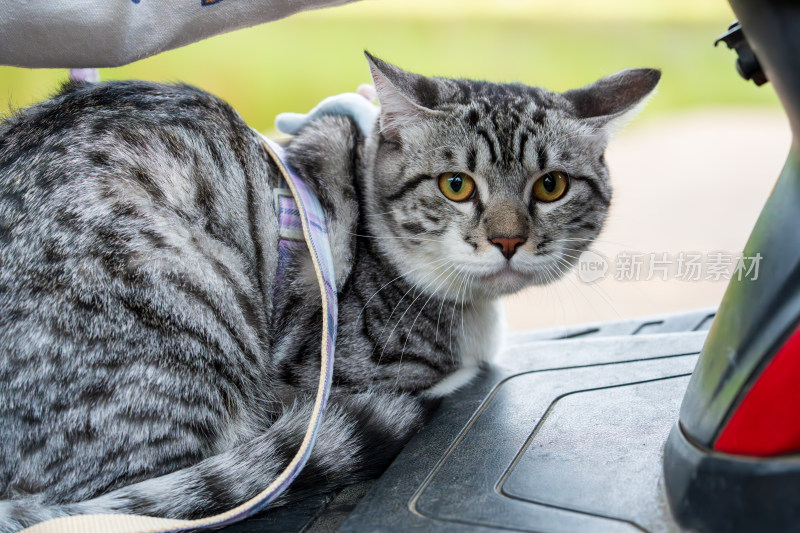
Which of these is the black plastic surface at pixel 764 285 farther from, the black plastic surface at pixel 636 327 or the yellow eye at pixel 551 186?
the black plastic surface at pixel 636 327

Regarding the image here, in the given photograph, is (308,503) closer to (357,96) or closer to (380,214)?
(380,214)

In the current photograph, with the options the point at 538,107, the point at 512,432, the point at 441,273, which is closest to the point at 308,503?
the point at 512,432

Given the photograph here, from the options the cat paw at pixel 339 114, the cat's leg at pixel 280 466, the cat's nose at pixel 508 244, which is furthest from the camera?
the cat paw at pixel 339 114

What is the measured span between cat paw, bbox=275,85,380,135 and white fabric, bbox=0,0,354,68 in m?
0.33

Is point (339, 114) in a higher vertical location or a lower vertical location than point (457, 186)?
higher

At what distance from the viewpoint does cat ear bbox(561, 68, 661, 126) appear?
1.51 m

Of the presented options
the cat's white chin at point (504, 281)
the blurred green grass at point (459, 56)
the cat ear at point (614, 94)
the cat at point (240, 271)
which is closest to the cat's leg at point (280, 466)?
the cat at point (240, 271)

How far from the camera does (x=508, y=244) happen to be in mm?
1375

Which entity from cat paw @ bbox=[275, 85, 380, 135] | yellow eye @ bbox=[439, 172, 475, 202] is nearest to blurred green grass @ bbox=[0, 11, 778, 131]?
cat paw @ bbox=[275, 85, 380, 135]

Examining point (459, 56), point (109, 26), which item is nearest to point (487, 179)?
point (109, 26)

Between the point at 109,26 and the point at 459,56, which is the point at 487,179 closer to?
the point at 109,26

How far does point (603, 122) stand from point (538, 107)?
0.48 ft

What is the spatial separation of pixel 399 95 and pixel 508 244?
15.1 inches

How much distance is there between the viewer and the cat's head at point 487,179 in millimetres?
1407
